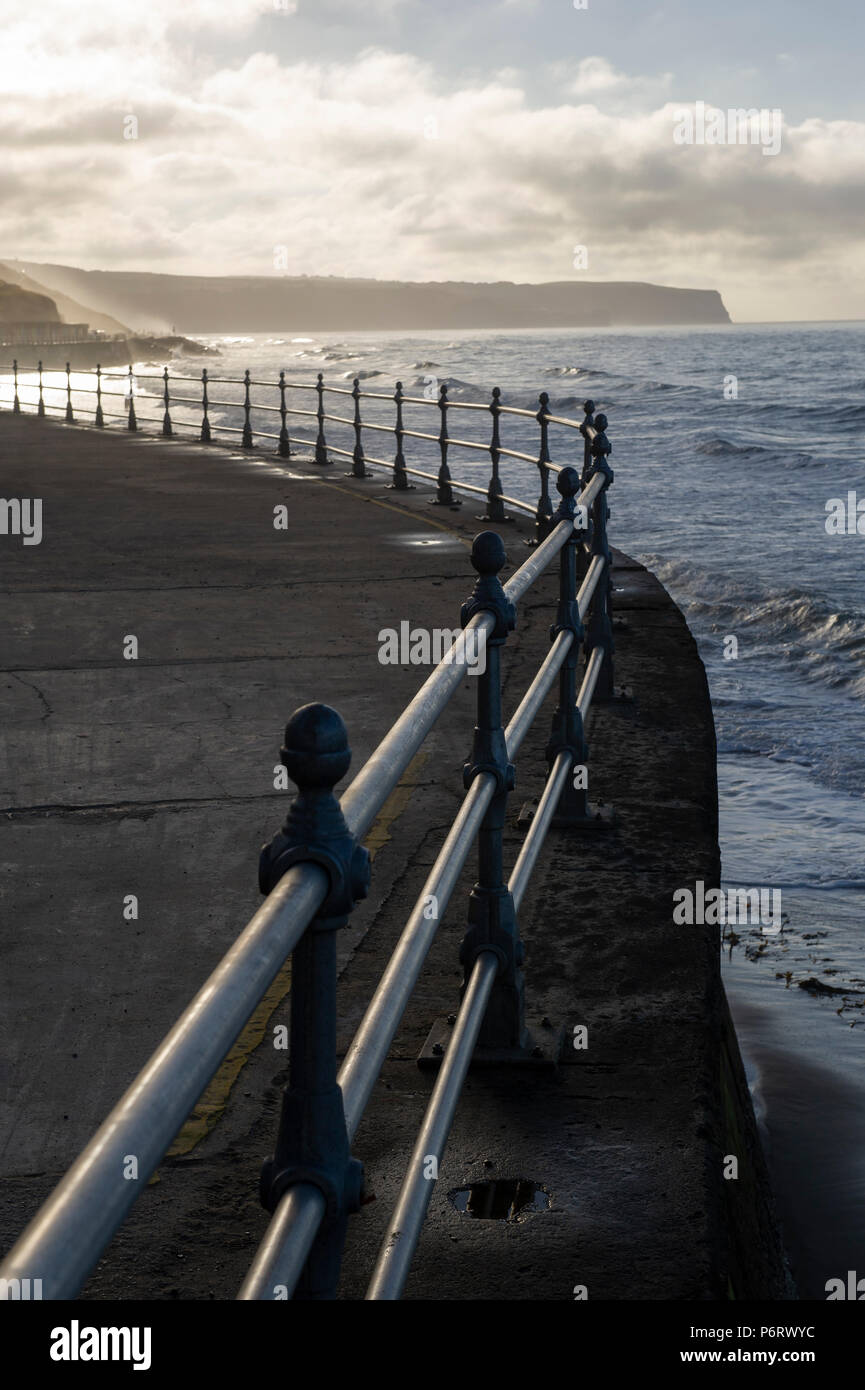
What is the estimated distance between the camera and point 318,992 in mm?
1648

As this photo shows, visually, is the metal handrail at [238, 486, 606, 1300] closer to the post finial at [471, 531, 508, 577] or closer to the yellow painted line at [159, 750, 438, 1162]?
the post finial at [471, 531, 508, 577]

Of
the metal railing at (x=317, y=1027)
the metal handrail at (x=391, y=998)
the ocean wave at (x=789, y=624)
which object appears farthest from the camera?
the ocean wave at (x=789, y=624)

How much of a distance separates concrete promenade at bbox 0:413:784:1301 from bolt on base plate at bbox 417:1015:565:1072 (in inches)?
1.4

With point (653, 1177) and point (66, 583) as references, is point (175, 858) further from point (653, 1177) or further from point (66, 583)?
point (66, 583)

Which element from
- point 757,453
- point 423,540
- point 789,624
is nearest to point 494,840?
point 423,540

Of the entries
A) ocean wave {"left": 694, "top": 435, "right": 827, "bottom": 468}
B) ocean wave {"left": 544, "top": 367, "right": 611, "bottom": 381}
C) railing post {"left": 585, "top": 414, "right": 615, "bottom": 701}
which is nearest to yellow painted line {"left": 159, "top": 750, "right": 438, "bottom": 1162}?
railing post {"left": 585, "top": 414, "right": 615, "bottom": 701}

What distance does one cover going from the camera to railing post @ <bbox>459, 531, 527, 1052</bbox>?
331 centimetres

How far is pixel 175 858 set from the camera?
5.16m

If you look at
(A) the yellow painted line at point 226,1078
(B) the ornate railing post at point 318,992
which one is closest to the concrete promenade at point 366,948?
(A) the yellow painted line at point 226,1078

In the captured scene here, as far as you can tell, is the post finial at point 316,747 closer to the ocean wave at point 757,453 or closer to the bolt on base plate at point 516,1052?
the bolt on base plate at point 516,1052

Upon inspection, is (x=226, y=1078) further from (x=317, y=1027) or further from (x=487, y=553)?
(x=317, y=1027)

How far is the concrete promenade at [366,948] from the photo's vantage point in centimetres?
294

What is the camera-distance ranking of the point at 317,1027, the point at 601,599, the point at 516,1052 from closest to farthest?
the point at 317,1027
the point at 516,1052
the point at 601,599

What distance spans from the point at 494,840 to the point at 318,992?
176 centimetres
